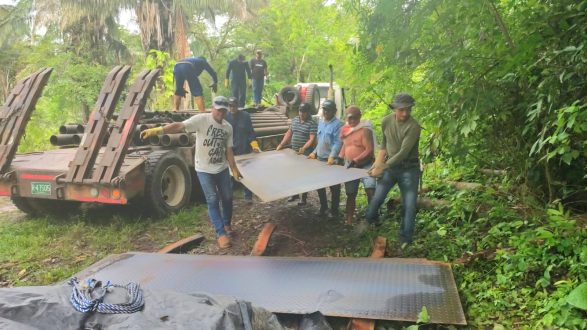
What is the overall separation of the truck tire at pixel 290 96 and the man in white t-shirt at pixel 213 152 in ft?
16.7

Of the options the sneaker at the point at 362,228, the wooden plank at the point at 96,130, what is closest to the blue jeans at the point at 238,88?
the wooden plank at the point at 96,130

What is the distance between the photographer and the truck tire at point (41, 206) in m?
6.53

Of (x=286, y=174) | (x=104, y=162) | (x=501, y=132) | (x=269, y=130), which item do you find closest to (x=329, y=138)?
(x=286, y=174)

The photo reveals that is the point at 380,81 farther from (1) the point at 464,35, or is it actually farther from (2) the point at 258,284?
(2) the point at 258,284

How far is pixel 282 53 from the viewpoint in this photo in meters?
24.3

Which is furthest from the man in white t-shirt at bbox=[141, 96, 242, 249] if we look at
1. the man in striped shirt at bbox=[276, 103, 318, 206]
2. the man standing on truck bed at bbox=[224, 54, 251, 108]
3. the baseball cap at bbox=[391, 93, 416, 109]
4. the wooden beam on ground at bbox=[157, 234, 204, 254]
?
the man standing on truck bed at bbox=[224, 54, 251, 108]

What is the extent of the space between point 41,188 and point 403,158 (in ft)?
14.6

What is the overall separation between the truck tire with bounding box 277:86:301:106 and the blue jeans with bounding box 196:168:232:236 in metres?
5.07

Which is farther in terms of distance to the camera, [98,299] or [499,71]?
[499,71]

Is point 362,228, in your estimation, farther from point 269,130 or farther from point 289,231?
point 269,130

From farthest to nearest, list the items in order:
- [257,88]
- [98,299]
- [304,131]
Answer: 1. [257,88]
2. [304,131]
3. [98,299]

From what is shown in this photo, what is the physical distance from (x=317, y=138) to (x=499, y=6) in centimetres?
289

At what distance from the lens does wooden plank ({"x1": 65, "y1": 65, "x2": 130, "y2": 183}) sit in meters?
5.50

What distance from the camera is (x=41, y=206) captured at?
6629 mm
